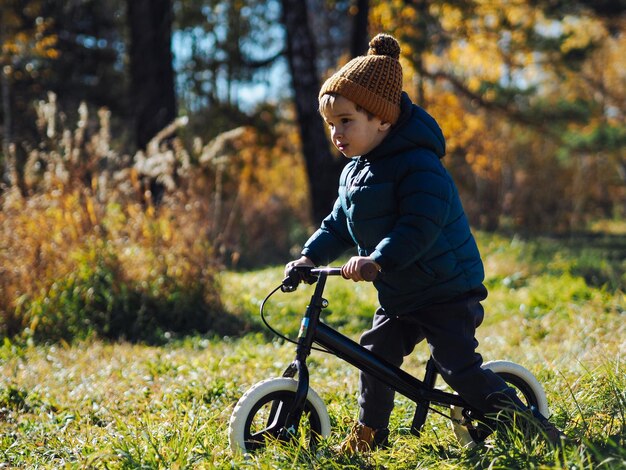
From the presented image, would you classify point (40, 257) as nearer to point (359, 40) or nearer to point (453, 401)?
point (453, 401)

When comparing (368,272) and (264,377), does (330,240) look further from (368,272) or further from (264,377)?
(264,377)

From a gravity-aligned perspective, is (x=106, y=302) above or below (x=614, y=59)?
below

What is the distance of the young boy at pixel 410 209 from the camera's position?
2.70 metres

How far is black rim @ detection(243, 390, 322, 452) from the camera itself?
2701mm

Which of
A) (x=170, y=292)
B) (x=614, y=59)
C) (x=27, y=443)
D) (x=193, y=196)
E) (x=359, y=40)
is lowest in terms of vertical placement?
(x=27, y=443)

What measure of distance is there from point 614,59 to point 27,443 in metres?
23.6

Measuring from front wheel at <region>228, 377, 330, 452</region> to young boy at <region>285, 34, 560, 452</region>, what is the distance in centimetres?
18

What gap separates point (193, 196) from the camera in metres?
6.15

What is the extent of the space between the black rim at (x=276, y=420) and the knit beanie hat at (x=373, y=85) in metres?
1.15

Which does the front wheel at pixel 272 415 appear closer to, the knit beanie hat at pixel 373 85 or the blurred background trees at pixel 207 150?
the knit beanie hat at pixel 373 85

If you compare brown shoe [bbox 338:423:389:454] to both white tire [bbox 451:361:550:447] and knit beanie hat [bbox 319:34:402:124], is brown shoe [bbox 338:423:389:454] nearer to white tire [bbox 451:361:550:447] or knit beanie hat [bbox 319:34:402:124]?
white tire [bbox 451:361:550:447]

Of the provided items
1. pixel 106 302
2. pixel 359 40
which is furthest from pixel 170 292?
pixel 359 40

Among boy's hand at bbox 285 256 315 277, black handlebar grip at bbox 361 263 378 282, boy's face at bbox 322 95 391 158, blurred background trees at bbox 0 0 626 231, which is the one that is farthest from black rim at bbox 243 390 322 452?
blurred background trees at bbox 0 0 626 231

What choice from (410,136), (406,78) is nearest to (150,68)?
(406,78)
